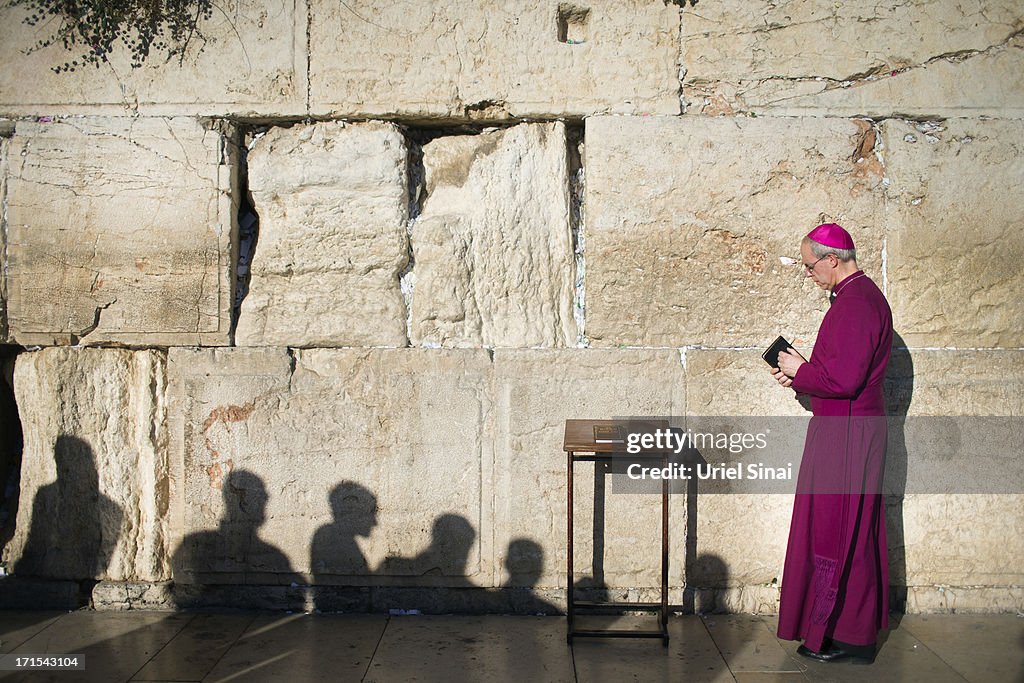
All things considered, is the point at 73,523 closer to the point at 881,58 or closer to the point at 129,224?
the point at 129,224

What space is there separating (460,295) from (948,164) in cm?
229

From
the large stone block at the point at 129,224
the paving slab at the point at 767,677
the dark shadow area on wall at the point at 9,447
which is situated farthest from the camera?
the dark shadow area on wall at the point at 9,447

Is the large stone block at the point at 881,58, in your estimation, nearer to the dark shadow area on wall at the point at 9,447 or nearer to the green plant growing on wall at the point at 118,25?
the green plant growing on wall at the point at 118,25

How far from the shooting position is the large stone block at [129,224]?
405 centimetres

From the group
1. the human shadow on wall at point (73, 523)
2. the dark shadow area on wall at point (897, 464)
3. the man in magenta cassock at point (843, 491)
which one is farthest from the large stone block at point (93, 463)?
the dark shadow area on wall at point (897, 464)

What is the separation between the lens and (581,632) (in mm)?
3543

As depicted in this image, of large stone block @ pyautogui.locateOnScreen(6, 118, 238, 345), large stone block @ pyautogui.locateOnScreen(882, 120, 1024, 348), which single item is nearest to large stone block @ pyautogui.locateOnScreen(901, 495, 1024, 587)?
large stone block @ pyautogui.locateOnScreen(882, 120, 1024, 348)

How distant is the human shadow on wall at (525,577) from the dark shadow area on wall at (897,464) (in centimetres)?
153

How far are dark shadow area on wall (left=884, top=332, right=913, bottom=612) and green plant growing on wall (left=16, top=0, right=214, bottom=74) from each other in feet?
11.5

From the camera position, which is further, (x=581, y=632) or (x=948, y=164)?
(x=948, y=164)

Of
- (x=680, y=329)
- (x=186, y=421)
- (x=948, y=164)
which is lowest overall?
(x=186, y=421)

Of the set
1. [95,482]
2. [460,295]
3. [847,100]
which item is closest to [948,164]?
[847,100]

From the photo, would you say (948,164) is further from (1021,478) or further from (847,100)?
(1021,478)

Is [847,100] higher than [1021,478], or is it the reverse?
[847,100]
